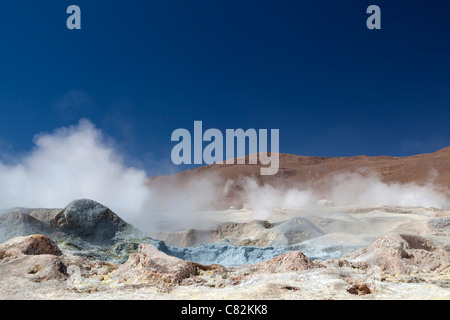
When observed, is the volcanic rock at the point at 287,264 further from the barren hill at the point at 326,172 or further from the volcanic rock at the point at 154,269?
the barren hill at the point at 326,172

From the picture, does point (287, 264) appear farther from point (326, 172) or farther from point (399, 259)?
point (326, 172)

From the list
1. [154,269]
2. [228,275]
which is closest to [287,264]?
[228,275]

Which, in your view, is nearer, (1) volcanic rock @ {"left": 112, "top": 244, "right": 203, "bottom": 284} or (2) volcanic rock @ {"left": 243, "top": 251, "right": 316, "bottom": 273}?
(1) volcanic rock @ {"left": 112, "top": 244, "right": 203, "bottom": 284}

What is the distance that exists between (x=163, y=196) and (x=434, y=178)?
132ft

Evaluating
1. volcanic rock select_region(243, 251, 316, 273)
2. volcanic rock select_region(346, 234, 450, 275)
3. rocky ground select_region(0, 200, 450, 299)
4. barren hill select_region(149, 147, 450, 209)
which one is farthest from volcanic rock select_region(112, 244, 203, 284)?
barren hill select_region(149, 147, 450, 209)

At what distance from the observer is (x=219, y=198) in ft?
192

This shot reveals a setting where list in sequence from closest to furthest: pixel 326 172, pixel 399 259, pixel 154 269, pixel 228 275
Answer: pixel 154 269, pixel 228 275, pixel 399 259, pixel 326 172

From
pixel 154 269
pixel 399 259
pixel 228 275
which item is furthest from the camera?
pixel 399 259

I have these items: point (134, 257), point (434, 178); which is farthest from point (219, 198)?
point (134, 257)

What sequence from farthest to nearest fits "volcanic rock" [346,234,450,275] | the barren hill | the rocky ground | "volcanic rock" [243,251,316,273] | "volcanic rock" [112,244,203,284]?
the barren hill < "volcanic rock" [346,234,450,275] < "volcanic rock" [243,251,316,273] < "volcanic rock" [112,244,203,284] < the rocky ground

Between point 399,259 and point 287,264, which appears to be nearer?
point 287,264

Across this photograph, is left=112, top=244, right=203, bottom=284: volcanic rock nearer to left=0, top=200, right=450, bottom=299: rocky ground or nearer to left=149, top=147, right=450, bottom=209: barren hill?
left=0, top=200, right=450, bottom=299: rocky ground

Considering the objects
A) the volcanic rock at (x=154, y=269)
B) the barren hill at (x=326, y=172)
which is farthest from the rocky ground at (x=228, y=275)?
the barren hill at (x=326, y=172)
